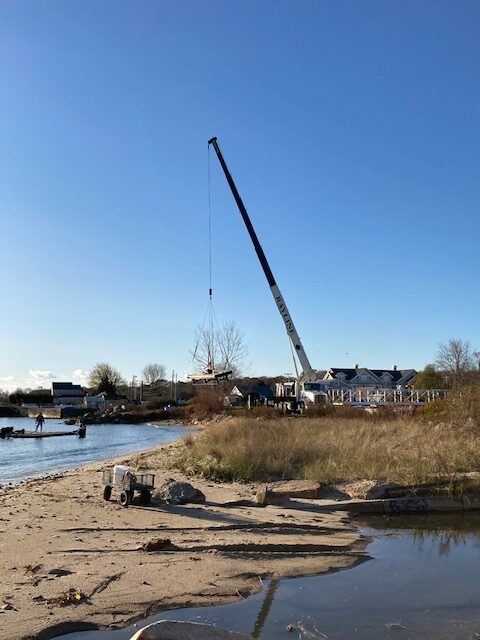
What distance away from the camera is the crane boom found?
171ft

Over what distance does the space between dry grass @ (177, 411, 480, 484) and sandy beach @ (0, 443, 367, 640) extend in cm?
271

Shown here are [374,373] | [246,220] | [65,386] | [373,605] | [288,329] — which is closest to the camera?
[373,605]

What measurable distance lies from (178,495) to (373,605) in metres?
7.87

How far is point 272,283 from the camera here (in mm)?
53031

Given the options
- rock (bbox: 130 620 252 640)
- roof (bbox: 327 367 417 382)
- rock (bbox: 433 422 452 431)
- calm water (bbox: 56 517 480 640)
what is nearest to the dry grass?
rock (bbox: 433 422 452 431)

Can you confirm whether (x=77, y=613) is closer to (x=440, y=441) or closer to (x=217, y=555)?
(x=217, y=555)

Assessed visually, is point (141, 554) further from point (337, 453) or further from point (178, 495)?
point (337, 453)

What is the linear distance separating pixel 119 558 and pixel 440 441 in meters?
12.8

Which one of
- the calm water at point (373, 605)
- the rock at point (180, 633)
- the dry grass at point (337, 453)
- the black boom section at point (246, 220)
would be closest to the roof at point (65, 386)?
the black boom section at point (246, 220)

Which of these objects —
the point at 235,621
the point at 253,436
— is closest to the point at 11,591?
the point at 235,621

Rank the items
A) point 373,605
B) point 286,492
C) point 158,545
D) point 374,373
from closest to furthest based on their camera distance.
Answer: point 373,605
point 158,545
point 286,492
point 374,373

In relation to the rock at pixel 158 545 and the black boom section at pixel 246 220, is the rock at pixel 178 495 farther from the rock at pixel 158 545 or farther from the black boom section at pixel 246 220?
the black boom section at pixel 246 220

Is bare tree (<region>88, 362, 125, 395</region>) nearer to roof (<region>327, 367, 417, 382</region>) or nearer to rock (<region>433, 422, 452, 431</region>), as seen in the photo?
roof (<region>327, 367, 417, 382</region>)

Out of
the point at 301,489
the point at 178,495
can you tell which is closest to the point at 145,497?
the point at 178,495
